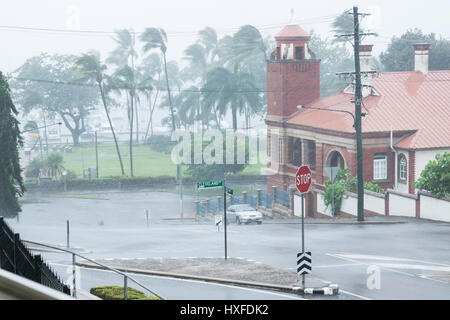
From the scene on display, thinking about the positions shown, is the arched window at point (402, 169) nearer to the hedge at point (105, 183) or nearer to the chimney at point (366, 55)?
the chimney at point (366, 55)

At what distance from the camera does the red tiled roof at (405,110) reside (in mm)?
47375

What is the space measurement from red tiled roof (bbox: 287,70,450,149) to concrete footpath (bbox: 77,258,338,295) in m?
25.7

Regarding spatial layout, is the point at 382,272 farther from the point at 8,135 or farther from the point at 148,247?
the point at 8,135

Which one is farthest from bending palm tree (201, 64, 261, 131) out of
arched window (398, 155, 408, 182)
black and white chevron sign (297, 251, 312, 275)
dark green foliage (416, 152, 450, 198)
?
black and white chevron sign (297, 251, 312, 275)

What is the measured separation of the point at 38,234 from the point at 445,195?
2104 cm

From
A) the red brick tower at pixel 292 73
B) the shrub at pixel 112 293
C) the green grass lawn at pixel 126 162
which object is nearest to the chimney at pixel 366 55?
the red brick tower at pixel 292 73

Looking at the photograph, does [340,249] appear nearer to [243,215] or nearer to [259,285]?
[259,285]

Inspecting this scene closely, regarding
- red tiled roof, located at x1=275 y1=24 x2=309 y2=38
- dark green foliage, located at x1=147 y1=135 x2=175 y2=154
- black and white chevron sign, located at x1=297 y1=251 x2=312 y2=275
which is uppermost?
red tiled roof, located at x1=275 y1=24 x2=309 y2=38

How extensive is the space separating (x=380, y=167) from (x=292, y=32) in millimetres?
17957

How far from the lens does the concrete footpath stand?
18.2m

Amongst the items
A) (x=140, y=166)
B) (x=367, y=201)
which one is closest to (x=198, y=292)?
(x=367, y=201)

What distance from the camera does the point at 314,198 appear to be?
166 feet

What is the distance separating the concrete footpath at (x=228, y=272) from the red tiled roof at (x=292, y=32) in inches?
1583

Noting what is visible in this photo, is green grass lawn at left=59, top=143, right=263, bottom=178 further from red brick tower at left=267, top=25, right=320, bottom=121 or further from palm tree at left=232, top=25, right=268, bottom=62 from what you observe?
red brick tower at left=267, top=25, right=320, bottom=121
